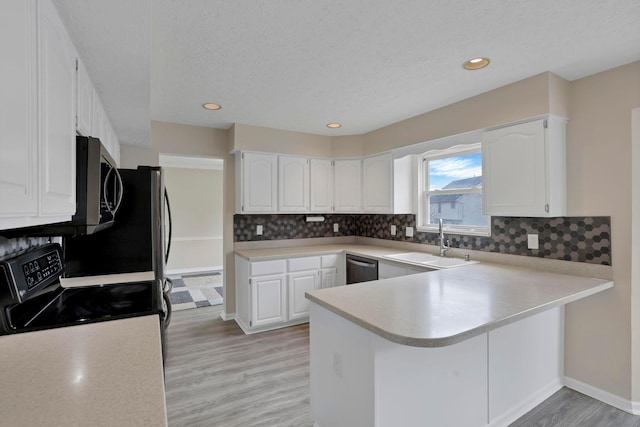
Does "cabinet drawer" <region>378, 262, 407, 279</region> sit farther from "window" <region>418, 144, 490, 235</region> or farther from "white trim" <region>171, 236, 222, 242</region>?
"white trim" <region>171, 236, 222, 242</region>

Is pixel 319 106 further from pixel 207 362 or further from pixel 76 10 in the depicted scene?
pixel 207 362

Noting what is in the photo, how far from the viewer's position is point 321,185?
4074 mm

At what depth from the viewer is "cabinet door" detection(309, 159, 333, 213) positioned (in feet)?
13.2

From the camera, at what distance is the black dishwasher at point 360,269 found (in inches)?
131

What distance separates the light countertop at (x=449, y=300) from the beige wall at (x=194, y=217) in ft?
17.7

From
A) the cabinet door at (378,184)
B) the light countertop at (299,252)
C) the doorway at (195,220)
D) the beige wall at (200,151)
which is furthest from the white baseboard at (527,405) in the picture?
the doorway at (195,220)

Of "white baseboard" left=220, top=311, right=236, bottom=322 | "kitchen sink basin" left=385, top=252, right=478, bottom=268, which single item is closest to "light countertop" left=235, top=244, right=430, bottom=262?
"kitchen sink basin" left=385, top=252, right=478, bottom=268

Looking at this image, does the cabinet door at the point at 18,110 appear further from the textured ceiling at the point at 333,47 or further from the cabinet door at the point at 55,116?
the textured ceiling at the point at 333,47

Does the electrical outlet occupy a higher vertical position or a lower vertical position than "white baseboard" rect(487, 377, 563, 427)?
higher

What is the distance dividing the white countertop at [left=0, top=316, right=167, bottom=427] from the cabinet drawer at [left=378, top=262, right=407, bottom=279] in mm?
2264

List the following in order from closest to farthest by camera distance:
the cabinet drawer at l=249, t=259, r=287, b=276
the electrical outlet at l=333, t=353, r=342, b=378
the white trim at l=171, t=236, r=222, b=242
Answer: the electrical outlet at l=333, t=353, r=342, b=378 → the cabinet drawer at l=249, t=259, r=287, b=276 → the white trim at l=171, t=236, r=222, b=242

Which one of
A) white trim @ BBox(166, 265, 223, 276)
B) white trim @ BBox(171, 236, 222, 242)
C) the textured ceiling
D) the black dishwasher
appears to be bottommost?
white trim @ BBox(166, 265, 223, 276)

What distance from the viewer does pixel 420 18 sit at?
1.60 meters

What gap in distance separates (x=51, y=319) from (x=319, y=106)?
2.50 metres
